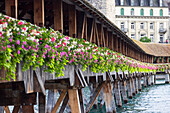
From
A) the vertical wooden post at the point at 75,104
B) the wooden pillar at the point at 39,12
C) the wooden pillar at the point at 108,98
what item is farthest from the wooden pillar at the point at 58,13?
the wooden pillar at the point at 108,98

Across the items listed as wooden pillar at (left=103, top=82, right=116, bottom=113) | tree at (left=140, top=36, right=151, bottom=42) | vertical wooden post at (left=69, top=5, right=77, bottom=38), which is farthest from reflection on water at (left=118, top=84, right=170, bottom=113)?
tree at (left=140, top=36, right=151, bottom=42)

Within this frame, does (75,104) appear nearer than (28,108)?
No

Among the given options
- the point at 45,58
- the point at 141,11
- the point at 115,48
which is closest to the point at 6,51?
the point at 45,58

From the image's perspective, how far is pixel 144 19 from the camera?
77812mm

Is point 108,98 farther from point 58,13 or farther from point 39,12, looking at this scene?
point 39,12

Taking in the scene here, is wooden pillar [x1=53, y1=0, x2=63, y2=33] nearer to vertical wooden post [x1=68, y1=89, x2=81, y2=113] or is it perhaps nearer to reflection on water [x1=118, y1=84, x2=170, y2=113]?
vertical wooden post [x1=68, y1=89, x2=81, y2=113]

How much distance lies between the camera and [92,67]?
11734 mm

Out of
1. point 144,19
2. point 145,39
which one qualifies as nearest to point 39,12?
point 145,39

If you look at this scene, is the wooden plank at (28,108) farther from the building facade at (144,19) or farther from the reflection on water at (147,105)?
the building facade at (144,19)

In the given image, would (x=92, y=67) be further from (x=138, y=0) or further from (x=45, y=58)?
(x=138, y=0)

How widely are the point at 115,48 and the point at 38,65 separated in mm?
16020

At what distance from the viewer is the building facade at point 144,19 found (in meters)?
76.5

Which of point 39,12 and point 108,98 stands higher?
A: point 39,12

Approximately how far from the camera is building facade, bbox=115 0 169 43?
7646cm
